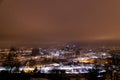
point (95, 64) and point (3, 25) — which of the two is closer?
point (95, 64)

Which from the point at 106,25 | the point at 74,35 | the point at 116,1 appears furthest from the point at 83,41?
the point at 116,1

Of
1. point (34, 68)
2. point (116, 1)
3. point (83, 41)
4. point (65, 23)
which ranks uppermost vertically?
point (116, 1)

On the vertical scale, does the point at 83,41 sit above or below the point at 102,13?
below

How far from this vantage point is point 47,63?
11.1 feet

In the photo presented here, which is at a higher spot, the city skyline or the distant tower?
the city skyline

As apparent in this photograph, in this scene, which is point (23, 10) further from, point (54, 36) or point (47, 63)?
point (47, 63)

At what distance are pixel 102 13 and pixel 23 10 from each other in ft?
3.39

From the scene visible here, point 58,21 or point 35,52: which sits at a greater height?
point 58,21

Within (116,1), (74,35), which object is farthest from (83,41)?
(116,1)

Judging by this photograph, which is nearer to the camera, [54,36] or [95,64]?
[95,64]

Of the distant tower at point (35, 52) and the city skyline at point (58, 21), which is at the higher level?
the city skyline at point (58, 21)

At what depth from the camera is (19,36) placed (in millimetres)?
3561

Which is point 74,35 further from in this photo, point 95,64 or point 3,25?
point 3,25

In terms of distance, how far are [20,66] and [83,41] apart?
2.93 feet
